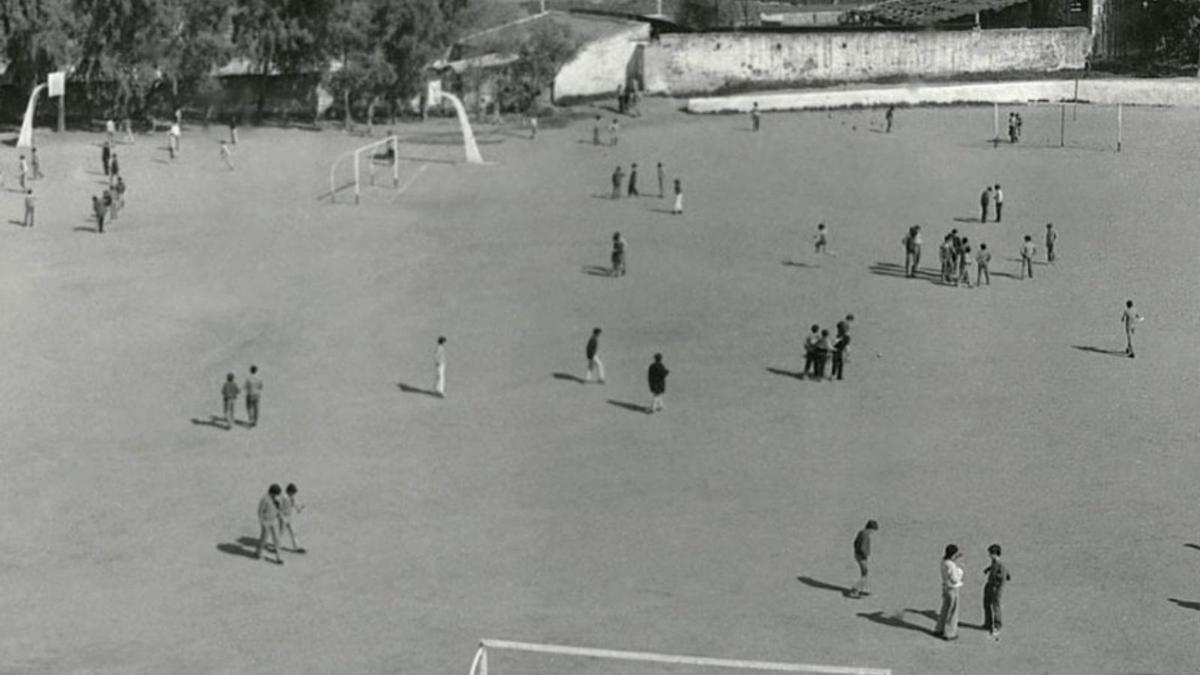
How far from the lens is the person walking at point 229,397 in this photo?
29.5 metres

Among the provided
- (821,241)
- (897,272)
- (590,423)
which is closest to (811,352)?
(590,423)

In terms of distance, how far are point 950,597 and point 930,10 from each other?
2352 inches

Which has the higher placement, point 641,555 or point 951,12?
point 951,12

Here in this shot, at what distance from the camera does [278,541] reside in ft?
78.0

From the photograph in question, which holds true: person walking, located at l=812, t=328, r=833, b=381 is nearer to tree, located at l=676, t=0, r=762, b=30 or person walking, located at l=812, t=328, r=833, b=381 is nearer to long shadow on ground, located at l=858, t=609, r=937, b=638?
long shadow on ground, located at l=858, t=609, r=937, b=638

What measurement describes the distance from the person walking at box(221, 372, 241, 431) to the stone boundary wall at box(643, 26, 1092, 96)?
1529 inches

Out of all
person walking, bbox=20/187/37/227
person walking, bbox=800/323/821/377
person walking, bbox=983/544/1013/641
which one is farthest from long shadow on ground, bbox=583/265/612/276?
person walking, bbox=983/544/1013/641

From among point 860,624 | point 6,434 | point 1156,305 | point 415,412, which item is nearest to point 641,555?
point 860,624

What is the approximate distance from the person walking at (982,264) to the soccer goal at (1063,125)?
52.2 ft

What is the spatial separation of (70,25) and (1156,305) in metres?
36.4

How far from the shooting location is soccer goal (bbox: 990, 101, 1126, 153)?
54406 mm

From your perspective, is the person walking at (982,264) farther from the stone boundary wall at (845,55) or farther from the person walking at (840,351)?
the stone boundary wall at (845,55)

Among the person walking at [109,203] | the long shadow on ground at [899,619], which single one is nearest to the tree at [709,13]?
the person walking at [109,203]

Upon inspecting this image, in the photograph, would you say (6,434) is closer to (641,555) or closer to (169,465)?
(169,465)
